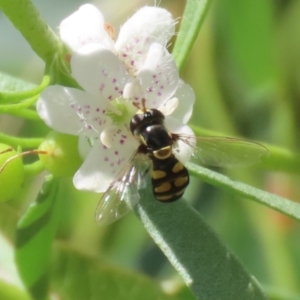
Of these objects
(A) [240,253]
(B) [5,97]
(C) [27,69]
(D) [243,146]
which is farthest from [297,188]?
(B) [5,97]

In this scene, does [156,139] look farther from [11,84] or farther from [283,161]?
[283,161]

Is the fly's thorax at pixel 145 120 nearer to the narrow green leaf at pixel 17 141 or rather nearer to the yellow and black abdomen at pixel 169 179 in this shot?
the yellow and black abdomen at pixel 169 179

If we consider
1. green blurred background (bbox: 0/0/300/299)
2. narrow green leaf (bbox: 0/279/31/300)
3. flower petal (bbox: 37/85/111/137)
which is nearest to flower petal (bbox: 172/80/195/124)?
flower petal (bbox: 37/85/111/137)

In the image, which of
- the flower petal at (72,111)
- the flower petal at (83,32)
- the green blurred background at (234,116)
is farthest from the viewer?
the green blurred background at (234,116)

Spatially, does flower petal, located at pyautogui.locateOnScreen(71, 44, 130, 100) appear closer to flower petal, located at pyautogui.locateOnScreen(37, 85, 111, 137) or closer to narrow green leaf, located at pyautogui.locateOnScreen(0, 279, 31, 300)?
flower petal, located at pyautogui.locateOnScreen(37, 85, 111, 137)

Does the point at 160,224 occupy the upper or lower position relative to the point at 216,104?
upper

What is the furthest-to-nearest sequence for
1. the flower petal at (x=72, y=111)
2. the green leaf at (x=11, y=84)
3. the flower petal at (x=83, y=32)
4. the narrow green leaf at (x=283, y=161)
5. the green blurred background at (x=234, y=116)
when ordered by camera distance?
the green blurred background at (x=234, y=116) < the narrow green leaf at (x=283, y=161) < the green leaf at (x=11, y=84) < the flower petal at (x=83, y=32) < the flower petal at (x=72, y=111)

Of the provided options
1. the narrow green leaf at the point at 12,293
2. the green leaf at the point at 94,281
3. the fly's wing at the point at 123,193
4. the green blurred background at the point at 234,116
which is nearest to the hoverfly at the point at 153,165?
the fly's wing at the point at 123,193

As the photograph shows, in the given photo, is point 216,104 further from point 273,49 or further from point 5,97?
point 5,97
